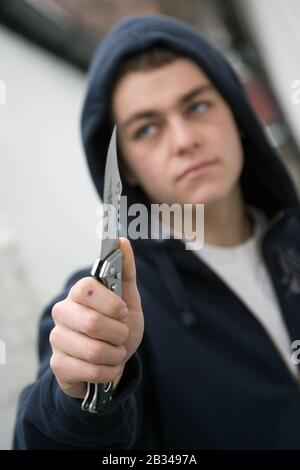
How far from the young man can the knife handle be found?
16 centimetres

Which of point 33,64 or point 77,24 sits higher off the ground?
point 77,24

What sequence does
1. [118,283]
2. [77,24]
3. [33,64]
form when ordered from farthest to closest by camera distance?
1. [77,24]
2. [33,64]
3. [118,283]

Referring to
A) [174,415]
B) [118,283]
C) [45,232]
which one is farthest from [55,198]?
[118,283]

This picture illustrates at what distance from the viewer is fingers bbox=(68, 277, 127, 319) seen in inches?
11.3

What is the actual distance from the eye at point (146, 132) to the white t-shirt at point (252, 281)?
247 mm

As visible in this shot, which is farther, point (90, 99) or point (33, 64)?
point (33, 64)

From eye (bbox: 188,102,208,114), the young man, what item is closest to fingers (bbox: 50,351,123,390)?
the young man

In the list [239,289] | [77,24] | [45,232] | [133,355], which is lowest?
[133,355]

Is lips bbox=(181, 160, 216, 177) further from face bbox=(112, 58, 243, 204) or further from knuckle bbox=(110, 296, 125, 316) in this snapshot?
knuckle bbox=(110, 296, 125, 316)

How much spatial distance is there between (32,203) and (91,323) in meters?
→ 0.73

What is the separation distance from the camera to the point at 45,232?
973mm
